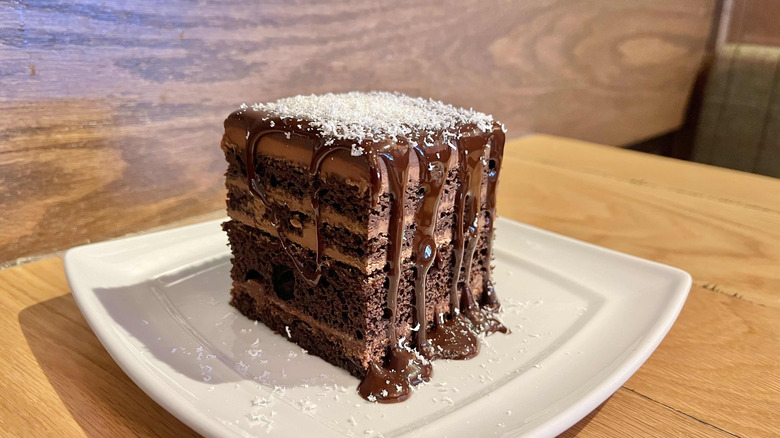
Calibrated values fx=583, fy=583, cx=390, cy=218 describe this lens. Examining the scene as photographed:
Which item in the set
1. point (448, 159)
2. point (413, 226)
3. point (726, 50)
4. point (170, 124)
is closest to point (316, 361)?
point (413, 226)

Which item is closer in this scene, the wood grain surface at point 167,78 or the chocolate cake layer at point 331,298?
the chocolate cake layer at point 331,298

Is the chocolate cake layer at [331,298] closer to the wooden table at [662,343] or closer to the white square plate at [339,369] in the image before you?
the white square plate at [339,369]

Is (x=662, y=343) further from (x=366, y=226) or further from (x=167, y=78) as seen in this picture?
(x=167, y=78)

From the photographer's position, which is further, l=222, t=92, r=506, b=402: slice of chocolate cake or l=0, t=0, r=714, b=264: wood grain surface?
l=0, t=0, r=714, b=264: wood grain surface

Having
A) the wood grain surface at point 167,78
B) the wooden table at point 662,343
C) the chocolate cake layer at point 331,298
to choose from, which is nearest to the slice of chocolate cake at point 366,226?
the chocolate cake layer at point 331,298

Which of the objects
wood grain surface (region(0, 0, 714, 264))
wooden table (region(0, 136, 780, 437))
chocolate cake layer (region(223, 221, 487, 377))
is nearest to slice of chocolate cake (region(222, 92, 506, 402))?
chocolate cake layer (region(223, 221, 487, 377))

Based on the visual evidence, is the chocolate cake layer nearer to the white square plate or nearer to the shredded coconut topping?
the white square plate
